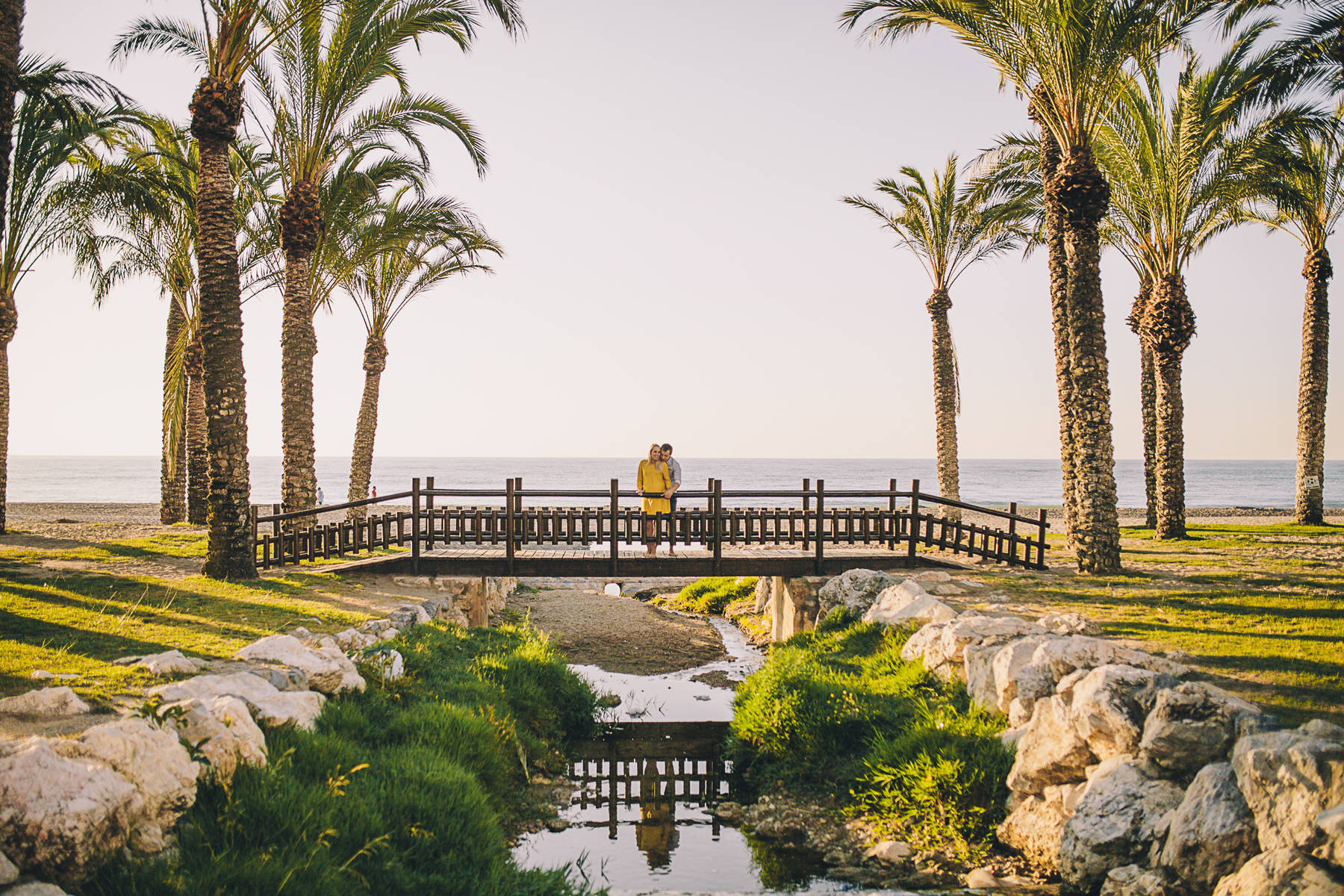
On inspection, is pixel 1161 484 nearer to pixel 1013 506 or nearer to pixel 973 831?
pixel 1013 506

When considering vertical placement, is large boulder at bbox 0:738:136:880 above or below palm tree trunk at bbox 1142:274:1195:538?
below

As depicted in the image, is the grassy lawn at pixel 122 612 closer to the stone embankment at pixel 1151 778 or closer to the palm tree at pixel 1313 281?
the stone embankment at pixel 1151 778

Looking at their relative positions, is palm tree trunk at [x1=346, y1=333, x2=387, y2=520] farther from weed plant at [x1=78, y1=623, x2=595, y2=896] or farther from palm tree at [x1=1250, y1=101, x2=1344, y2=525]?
palm tree at [x1=1250, y1=101, x2=1344, y2=525]

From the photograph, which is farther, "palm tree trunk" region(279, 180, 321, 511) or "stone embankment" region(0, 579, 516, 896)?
"palm tree trunk" region(279, 180, 321, 511)

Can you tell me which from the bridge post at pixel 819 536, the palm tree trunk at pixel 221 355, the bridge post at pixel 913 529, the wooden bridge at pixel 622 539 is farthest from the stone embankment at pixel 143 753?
the bridge post at pixel 913 529

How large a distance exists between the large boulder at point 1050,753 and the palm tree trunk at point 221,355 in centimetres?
1044

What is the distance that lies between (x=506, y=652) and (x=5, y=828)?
24.0 ft

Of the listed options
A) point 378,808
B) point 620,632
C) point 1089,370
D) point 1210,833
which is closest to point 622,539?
point 620,632

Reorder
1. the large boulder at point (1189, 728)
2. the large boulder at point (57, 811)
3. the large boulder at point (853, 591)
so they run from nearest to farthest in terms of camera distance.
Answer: the large boulder at point (57, 811) < the large boulder at point (1189, 728) < the large boulder at point (853, 591)

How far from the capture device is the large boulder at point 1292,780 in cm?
442

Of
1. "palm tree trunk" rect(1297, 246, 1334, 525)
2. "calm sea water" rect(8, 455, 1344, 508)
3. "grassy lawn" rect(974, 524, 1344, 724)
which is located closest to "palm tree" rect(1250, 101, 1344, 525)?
"palm tree trunk" rect(1297, 246, 1334, 525)

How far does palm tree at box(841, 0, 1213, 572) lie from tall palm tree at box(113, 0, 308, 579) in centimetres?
1165

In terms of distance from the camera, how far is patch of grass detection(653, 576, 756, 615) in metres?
19.0

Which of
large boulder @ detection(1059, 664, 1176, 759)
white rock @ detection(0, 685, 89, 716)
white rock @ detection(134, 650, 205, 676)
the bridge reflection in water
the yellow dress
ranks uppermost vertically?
the yellow dress
